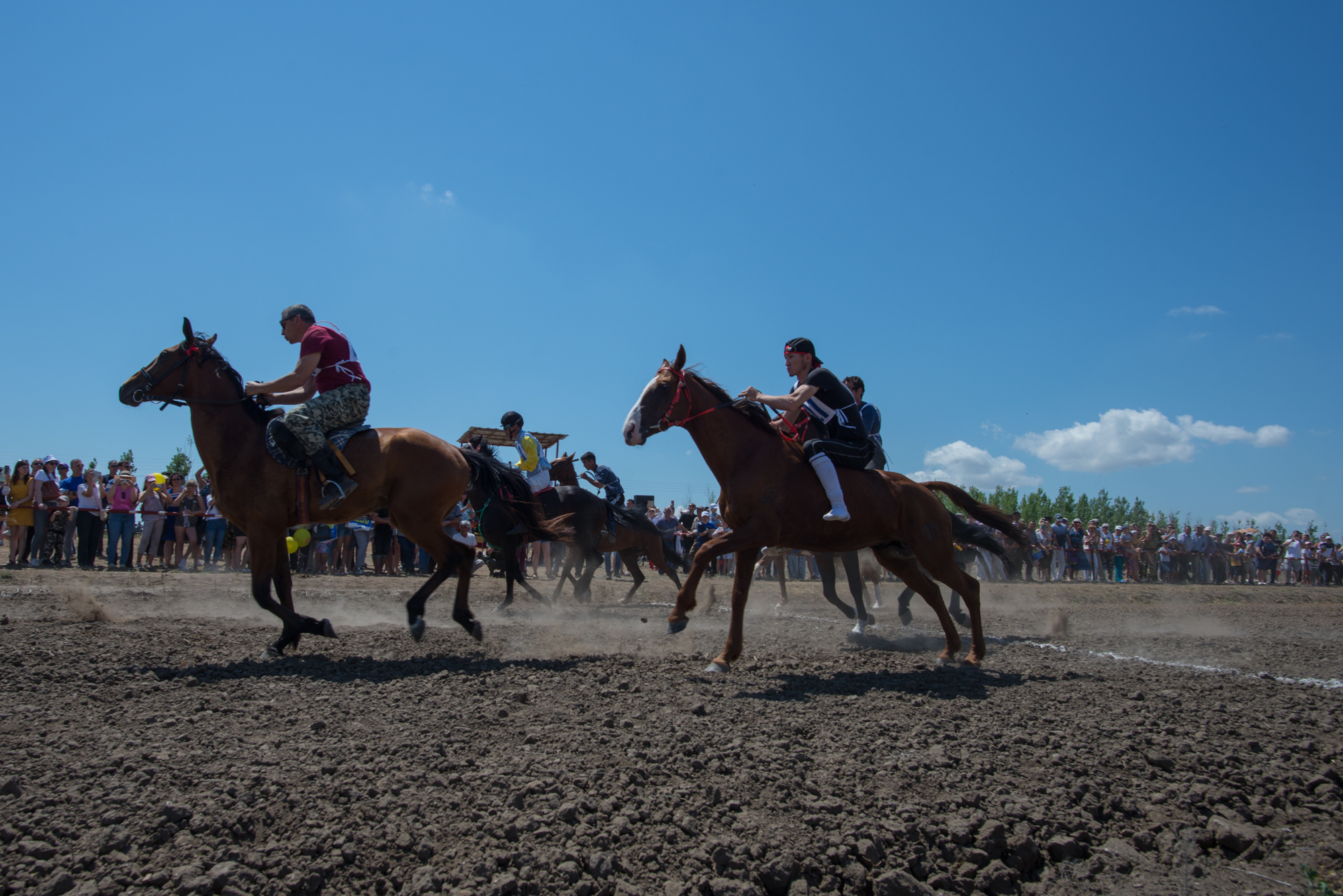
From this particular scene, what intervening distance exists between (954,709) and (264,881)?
3.53 metres

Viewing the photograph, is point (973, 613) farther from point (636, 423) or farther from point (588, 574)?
point (588, 574)

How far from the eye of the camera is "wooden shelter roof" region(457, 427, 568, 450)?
12.7 m

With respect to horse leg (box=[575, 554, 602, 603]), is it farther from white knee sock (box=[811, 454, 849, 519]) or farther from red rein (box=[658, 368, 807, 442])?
white knee sock (box=[811, 454, 849, 519])

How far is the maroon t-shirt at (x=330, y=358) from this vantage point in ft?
20.7

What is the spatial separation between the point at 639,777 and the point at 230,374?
5.29 m

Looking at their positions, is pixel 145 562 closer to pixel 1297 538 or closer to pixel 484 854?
pixel 484 854

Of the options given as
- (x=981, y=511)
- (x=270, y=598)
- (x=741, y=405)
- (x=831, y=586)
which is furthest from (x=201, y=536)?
(x=981, y=511)

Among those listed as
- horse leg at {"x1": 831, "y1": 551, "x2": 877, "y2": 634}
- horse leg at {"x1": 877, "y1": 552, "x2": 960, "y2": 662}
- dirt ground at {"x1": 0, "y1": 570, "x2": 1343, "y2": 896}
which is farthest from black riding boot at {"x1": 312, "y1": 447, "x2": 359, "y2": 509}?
horse leg at {"x1": 831, "y1": 551, "x2": 877, "y2": 634}

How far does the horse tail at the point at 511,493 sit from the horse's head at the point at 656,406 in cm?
255

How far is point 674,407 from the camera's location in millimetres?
6246

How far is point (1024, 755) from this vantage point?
141 inches

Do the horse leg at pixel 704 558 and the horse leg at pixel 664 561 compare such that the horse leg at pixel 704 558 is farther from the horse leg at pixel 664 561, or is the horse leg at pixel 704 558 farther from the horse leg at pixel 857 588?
the horse leg at pixel 664 561

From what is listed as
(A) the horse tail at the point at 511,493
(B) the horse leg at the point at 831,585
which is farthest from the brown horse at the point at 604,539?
(A) the horse tail at the point at 511,493

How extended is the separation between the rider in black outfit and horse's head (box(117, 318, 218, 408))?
459cm
